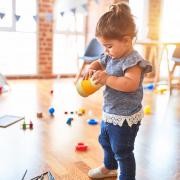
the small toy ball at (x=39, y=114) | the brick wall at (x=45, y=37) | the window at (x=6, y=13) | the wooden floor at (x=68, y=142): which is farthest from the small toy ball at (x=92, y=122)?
the window at (x=6, y=13)

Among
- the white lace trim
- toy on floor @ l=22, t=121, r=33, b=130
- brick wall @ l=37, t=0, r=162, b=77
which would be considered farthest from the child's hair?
brick wall @ l=37, t=0, r=162, b=77

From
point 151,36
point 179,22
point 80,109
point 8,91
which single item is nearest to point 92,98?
point 80,109

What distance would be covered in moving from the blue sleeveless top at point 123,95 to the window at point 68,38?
359cm

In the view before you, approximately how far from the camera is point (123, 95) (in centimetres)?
107

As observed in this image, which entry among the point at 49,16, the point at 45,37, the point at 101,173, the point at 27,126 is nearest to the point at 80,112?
the point at 27,126

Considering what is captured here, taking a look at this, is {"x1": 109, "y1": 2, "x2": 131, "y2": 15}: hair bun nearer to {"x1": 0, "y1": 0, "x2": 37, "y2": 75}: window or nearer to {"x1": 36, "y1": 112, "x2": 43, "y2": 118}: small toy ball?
{"x1": 36, "y1": 112, "x2": 43, "y2": 118}: small toy ball

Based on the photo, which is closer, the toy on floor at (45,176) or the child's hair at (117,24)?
the child's hair at (117,24)

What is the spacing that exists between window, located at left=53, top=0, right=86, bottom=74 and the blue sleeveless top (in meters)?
3.59

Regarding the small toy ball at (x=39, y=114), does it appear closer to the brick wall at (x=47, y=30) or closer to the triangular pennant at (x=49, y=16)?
the brick wall at (x=47, y=30)

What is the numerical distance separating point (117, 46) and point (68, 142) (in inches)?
34.9

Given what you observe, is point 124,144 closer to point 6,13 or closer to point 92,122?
point 92,122

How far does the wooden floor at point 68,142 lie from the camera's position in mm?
1378

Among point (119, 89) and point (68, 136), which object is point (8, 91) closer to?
point (68, 136)

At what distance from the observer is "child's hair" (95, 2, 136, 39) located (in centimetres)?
99
